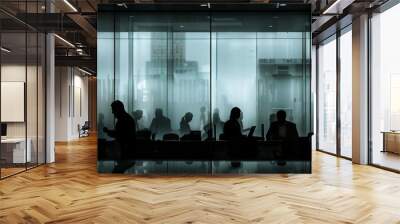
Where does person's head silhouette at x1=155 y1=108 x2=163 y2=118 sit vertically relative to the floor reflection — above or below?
above

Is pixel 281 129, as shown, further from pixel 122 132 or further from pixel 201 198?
pixel 122 132

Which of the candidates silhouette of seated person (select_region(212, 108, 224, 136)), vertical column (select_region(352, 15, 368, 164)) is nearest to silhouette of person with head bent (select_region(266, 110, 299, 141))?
silhouette of seated person (select_region(212, 108, 224, 136))

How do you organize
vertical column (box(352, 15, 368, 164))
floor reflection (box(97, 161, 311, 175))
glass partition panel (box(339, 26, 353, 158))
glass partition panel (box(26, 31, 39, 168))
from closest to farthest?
floor reflection (box(97, 161, 311, 175))
glass partition panel (box(26, 31, 39, 168))
vertical column (box(352, 15, 368, 164))
glass partition panel (box(339, 26, 353, 158))

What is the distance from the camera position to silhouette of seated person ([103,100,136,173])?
23.6ft

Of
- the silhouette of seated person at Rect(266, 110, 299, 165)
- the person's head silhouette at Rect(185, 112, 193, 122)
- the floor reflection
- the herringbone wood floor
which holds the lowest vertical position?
the herringbone wood floor

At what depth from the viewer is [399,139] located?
286 inches

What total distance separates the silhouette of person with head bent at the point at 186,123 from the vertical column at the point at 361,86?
3.92m

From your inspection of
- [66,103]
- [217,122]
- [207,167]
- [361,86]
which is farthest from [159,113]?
[66,103]

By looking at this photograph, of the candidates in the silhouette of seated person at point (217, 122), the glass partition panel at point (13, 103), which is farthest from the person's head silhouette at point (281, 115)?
the glass partition panel at point (13, 103)

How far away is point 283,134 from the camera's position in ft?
23.4

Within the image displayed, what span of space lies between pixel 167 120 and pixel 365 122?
4439 mm

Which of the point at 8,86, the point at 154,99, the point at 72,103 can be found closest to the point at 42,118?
the point at 8,86

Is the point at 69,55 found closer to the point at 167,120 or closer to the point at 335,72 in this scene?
the point at 167,120

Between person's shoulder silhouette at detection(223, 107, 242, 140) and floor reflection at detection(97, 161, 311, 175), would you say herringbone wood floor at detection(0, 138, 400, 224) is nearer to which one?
floor reflection at detection(97, 161, 311, 175)
